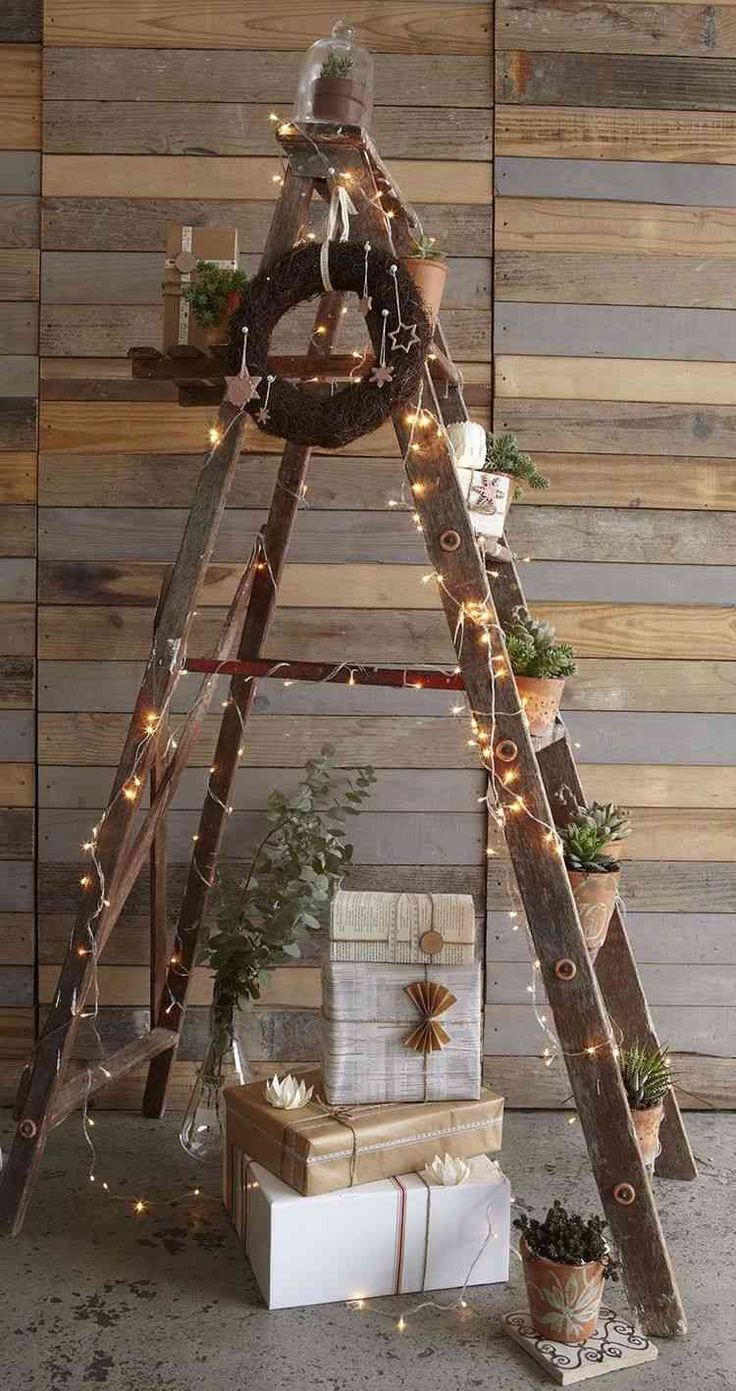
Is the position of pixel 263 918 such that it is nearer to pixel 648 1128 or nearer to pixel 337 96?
pixel 648 1128

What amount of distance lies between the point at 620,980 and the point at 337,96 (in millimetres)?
1796

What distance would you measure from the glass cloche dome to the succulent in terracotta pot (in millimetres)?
1331

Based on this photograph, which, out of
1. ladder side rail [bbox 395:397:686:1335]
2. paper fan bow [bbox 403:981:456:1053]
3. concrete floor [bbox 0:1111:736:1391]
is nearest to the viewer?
concrete floor [bbox 0:1111:736:1391]

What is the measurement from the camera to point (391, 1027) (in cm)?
221

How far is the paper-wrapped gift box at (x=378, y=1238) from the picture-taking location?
2059mm

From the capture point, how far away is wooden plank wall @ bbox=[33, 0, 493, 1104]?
2.88m

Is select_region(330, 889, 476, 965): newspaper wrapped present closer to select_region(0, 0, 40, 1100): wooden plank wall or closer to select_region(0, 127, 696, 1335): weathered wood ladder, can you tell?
select_region(0, 127, 696, 1335): weathered wood ladder

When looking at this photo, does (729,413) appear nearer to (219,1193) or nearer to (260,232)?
(260,232)

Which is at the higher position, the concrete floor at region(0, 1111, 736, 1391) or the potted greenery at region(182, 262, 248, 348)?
the potted greenery at region(182, 262, 248, 348)

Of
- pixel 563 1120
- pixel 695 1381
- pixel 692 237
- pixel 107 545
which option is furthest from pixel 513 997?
pixel 692 237

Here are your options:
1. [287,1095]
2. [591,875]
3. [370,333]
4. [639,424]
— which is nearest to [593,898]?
[591,875]

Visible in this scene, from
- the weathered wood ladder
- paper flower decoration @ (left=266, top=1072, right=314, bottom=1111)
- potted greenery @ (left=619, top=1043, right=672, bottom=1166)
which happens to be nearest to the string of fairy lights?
the weathered wood ladder

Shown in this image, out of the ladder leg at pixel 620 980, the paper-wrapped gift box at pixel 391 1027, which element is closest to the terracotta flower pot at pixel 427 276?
the ladder leg at pixel 620 980

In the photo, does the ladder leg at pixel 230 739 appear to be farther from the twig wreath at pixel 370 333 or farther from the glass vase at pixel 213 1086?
the twig wreath at pixel 370 333
